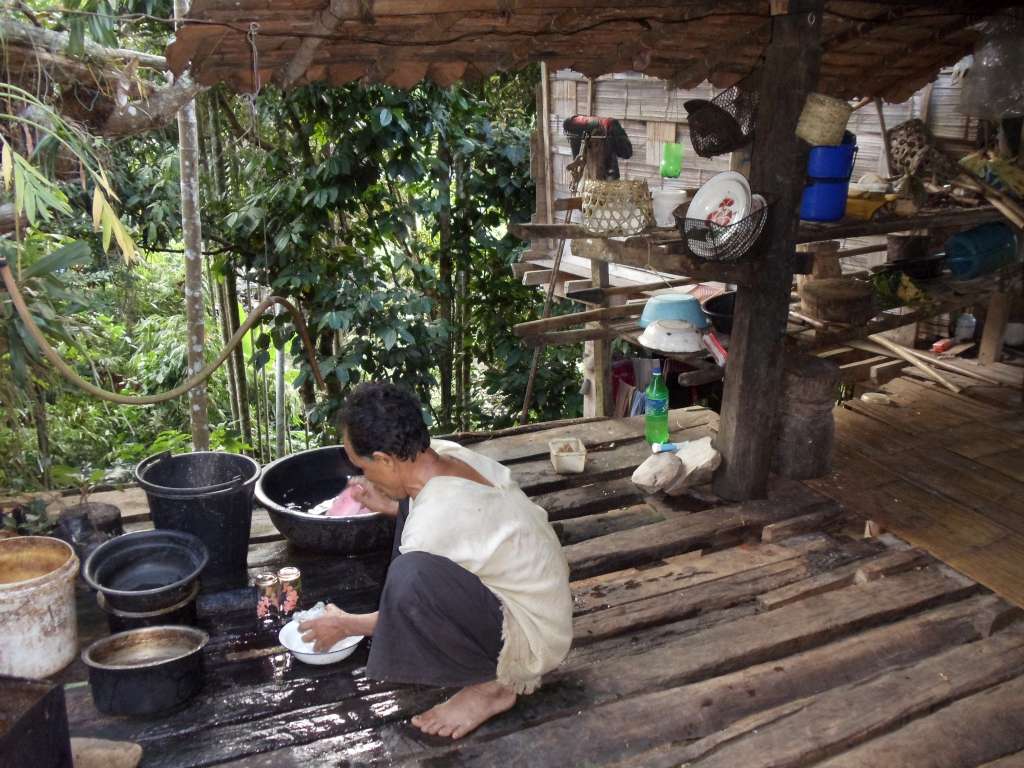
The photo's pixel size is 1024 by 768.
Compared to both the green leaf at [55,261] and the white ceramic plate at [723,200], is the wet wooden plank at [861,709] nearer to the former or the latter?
the white ceramic plate at [723,200]

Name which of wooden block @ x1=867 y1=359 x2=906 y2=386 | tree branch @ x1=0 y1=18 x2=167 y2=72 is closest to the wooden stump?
wooden block @ x1=867 y1=359 x2=906 y2=386

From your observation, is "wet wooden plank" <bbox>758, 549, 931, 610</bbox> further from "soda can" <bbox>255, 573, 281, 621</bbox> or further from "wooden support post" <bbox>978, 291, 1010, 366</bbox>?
"wooden support post" <bbox>978, 291, 1010, 366</bbox>

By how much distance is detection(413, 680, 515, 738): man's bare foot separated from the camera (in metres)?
2.38

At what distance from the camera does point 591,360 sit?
589cm

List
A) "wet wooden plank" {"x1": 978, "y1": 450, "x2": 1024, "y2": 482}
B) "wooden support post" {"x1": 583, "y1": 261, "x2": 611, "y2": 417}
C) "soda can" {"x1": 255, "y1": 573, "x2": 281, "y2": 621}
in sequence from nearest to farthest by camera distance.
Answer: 1. "soda can" {"x1": 255, "y1": 573, "x2": 281, "y2": 621}
2. "wet wooden plank" {"x1": 978, "y1": 450, "x2": 1024, "y2": 482}
3. "wooden support post" {"x1": 583, "y1": 261, "x2": 611, "y2": 417}

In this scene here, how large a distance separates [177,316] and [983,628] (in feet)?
25.6

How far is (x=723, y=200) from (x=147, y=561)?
262cm

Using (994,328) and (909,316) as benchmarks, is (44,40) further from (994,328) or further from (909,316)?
(994,328)

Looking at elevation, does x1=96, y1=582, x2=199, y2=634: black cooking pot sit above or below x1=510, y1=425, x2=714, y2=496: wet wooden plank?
above

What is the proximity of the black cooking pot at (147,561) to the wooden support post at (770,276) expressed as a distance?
→ 2.25 meters

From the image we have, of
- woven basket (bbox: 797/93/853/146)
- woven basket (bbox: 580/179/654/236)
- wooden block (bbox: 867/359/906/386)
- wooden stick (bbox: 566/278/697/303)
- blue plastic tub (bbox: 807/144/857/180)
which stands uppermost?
woven basket (bbox: 797/93/853/146)

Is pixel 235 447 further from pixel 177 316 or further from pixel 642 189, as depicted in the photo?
pixel 642 189

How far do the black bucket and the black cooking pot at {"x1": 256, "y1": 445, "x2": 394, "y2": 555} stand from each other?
10cm

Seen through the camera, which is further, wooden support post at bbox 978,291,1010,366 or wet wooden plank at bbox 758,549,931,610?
wooden support post at bbox 978,291,1010,366
